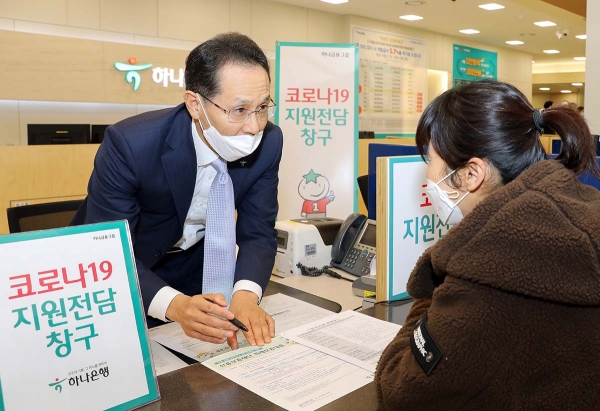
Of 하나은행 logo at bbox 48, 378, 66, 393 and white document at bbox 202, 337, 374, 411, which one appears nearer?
하나은행 logo at bbox 48, 378, 66, 393

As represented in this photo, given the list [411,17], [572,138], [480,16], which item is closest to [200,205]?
[572,138]

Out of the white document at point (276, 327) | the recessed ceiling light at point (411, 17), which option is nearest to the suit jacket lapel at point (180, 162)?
the white document at point (276, 327)

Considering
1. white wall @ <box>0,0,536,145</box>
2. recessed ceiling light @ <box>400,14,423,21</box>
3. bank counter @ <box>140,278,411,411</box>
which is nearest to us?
bank counter @ <box>140,278,411,411</box>

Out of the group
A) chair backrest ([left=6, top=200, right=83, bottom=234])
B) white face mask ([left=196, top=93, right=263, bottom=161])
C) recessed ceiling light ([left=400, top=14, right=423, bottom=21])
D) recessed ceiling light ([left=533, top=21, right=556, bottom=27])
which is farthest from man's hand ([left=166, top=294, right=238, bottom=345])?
recessed ceiling light ([left=533, top=21, right=556, bottom=27])

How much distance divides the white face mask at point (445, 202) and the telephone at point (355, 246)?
0.95 metres

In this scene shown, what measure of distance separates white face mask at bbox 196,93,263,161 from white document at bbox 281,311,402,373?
→ 54 cm

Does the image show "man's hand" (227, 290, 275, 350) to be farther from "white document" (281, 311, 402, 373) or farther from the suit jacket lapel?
the suit jacket lapel

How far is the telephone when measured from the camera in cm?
221

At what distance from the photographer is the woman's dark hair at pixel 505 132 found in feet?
3.25

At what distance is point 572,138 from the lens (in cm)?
100

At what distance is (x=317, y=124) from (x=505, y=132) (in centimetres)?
333

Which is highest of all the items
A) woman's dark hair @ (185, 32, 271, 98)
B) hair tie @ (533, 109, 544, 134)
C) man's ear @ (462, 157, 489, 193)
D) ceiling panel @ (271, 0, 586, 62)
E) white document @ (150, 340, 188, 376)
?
ceiling panel @ (271, 0, 586, 62)

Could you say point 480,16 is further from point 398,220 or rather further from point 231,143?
point 231,143

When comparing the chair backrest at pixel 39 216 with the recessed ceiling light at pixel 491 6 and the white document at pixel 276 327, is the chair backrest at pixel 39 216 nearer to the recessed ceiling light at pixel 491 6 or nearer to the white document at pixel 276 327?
the white document at pixel 276 327
